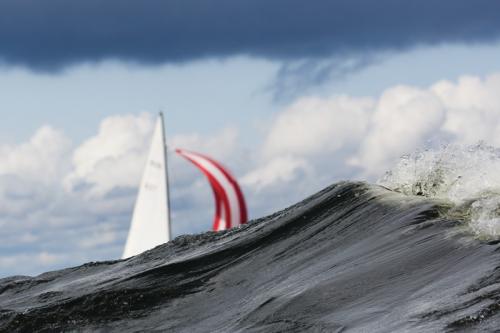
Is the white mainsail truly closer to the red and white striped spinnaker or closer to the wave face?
the red and white striped spinnaker

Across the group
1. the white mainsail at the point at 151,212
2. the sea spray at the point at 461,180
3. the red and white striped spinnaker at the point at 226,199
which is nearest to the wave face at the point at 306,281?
the sea spray at the point at 461,180

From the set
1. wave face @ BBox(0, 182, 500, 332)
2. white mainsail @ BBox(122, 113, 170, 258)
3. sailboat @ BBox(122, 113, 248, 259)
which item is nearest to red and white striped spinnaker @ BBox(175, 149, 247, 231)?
sailboat @ BBox(122, 113, 248, 259)

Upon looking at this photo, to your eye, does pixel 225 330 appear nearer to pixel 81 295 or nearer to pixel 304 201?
pixel 81 295

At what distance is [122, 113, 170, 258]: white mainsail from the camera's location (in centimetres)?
4444

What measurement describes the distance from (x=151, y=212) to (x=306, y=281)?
117 feet

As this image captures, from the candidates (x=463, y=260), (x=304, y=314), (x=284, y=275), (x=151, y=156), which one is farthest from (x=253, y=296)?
(x=151, y=156)

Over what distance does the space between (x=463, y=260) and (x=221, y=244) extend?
4.36 metres

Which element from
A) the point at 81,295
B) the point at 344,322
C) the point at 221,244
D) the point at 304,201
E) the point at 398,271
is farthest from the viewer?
the point at 304,201

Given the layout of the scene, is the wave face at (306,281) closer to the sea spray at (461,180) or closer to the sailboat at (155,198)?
the sea spray at (461,180)

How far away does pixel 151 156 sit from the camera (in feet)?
149

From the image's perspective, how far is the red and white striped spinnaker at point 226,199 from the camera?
40000 millimetres

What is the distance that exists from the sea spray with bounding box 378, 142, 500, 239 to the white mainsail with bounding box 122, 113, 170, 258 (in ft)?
110

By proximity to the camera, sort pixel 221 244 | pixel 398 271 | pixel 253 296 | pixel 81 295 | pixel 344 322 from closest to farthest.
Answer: pixel 344 322
pixel 398 271
pixel 253 296
pixel 81 295
pixel 221 244

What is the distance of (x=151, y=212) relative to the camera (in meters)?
44.6
